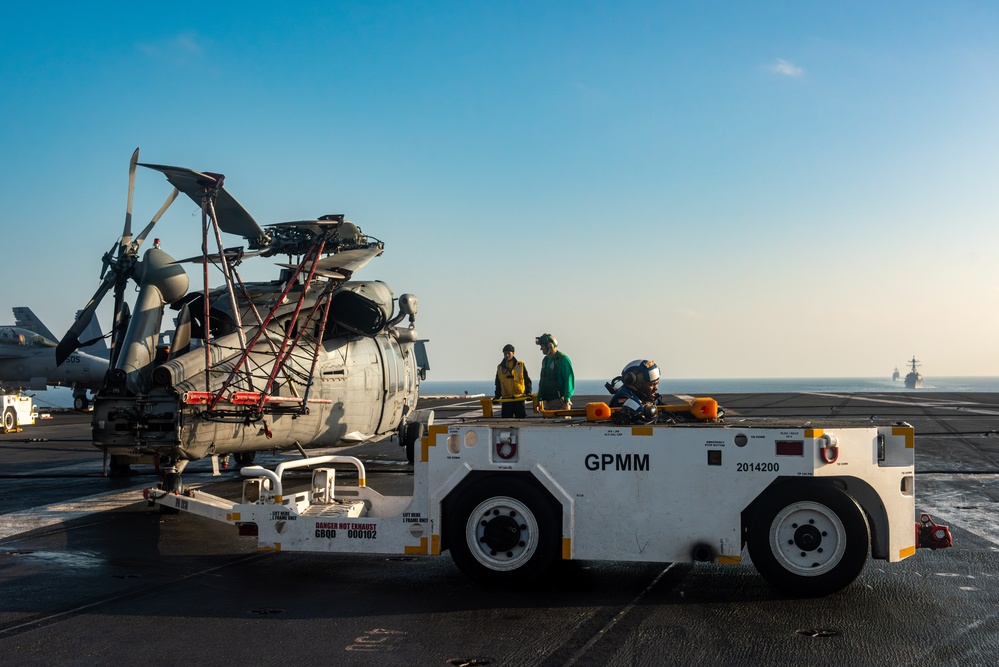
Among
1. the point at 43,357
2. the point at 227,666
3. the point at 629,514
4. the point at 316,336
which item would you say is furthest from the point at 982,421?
the point at 43,357

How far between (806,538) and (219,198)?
9.57 m

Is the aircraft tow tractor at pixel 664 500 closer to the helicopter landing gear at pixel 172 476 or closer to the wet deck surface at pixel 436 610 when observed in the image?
the wet deck surface at pixel 436 610

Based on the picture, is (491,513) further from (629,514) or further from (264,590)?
(264,590)

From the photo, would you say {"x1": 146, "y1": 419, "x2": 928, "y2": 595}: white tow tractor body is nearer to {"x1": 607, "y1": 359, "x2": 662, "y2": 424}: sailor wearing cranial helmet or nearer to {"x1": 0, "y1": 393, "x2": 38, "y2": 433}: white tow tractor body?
{"x1": 607, "y1": 359, "x2": 662, "y2": 424}: sailor wearing cranial helmet

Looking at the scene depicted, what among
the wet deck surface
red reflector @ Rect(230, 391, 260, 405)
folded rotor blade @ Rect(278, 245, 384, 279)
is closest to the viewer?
the wet deck surface

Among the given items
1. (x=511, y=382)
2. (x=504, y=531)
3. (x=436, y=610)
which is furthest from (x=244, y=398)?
(x=436, y=610)

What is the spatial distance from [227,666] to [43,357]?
45.0 m

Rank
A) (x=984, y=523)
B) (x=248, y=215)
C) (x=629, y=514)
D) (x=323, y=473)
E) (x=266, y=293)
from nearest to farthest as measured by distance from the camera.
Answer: (x=629, y=514)
(x=323, y=473)
(x=984, y=523)
(x=248, y=215)
(x=266, y=293)

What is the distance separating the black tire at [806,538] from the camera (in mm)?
7180

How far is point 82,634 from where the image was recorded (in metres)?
6.41

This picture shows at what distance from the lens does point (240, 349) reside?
12.4 m

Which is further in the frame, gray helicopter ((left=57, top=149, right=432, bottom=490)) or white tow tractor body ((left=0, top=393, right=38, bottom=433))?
white tow tractor body ((left=0, top=393, right=38, bottom=433))

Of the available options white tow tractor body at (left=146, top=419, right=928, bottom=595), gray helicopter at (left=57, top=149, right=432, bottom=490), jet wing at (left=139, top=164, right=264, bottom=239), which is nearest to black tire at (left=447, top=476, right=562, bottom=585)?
white tow tractor body at (left=146, top=419, right=928, bottom=595)

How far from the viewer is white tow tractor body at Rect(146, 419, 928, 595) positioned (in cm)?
727
